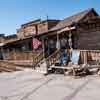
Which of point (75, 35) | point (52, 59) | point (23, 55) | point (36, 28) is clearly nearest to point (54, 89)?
point (52, 59)

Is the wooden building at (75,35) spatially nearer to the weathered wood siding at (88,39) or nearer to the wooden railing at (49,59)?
the weathered wood siding at (88,39)

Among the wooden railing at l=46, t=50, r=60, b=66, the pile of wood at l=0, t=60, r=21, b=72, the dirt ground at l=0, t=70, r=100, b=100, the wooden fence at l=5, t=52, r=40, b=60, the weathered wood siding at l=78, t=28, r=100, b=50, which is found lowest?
the dirt ground at l=0, t=70, r=100, b=100

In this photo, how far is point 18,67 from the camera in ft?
91.3

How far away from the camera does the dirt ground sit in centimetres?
1354

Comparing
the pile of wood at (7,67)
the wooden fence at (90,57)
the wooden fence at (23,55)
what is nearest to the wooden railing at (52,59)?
the wooden fence at (90,57)

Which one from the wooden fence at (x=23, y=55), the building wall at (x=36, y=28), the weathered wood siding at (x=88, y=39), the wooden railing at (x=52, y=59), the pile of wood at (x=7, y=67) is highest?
the building wall at (x=36, y=28)

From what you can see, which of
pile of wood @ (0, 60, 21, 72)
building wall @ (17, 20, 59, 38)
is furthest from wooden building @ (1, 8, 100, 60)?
building wall @ (17, 20, 59, 38)

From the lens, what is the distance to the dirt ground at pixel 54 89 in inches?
533

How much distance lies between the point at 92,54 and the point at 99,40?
402 cm

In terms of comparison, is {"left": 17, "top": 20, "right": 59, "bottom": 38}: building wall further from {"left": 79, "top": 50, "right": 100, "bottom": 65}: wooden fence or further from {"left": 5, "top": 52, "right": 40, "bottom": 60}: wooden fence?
{"left": 79, "top": 50, "right": 100, "bottom": 65}: wooden fence

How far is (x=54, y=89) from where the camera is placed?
15258 mm

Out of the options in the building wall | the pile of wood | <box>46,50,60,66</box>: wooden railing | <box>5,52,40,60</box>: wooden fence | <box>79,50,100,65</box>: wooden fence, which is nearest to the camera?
<box>79,50,100,65</box>: wooden fence

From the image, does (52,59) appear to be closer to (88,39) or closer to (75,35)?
(75,35)

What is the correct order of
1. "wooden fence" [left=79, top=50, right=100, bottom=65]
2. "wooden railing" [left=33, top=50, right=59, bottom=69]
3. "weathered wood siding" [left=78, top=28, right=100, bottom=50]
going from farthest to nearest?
"weathered wood siding" [left=78, top=28, right=100, bottom=50] < "wooden railing" [left=33, top=50, right=59, bottom=69] < "wooden fence" [left=79, top=50, right=100, bottom=65]
